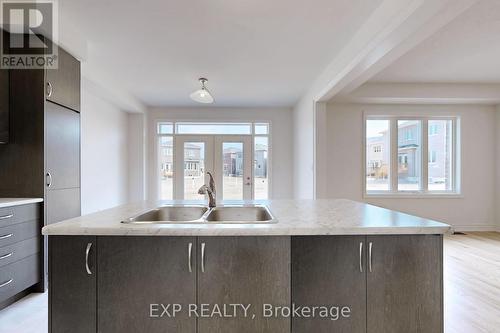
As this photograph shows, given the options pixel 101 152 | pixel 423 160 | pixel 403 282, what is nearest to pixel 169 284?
pixel 403 282

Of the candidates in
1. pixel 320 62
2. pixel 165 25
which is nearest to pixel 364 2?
pixel 320 62

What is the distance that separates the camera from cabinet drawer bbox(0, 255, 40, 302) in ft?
6.96

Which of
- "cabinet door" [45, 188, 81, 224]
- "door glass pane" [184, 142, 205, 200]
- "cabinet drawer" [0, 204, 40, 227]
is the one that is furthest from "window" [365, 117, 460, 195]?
"cabinet drawer" [0, 204, 40, 227]

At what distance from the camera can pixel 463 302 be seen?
7.79 ft

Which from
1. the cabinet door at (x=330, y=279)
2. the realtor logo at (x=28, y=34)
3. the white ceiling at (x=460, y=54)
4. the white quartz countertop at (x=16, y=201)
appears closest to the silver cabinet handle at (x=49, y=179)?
the white quartz countertop at (x=16, y=201)

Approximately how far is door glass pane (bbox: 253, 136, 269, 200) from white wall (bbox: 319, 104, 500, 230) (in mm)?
1523

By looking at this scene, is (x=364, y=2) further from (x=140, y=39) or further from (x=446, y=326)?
(x=446, y=326)

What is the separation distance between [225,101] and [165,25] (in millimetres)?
2933

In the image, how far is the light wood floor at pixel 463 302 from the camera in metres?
2.01

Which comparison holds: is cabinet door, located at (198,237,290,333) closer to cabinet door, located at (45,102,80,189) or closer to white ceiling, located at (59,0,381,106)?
white ceiling, located at (59,0,381,106)

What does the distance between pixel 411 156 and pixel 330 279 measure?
15.6 feet

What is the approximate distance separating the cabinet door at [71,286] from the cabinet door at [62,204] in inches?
60.8

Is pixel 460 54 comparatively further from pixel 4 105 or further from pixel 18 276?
pixel 18 276

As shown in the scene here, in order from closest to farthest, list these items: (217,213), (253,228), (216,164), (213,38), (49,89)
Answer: (253,228) → (217,213) → (49,89) → (213,38) → (216,164)
